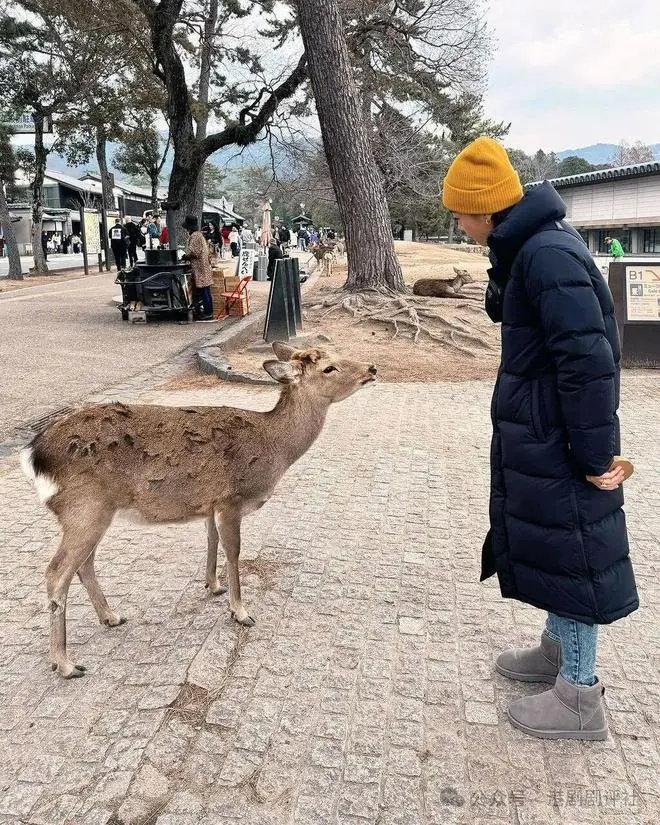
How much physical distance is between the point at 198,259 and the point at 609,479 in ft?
39.4

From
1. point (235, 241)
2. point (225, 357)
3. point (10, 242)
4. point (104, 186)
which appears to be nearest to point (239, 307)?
point (225, 357)

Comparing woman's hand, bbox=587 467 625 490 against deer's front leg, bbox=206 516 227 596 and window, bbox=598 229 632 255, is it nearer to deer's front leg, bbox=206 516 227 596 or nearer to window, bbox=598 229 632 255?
deer's front leg, bbox=206 516 227 596

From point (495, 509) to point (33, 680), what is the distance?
214 cm

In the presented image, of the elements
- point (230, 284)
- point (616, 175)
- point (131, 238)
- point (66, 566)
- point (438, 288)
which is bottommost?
point (66, 566)

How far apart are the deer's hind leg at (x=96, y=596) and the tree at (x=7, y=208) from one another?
26.6 m

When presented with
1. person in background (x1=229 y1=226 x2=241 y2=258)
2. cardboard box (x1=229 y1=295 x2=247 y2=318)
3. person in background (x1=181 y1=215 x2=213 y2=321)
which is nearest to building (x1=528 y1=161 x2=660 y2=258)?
person in background (x1=229 y1=226 x2=241 y2=258)

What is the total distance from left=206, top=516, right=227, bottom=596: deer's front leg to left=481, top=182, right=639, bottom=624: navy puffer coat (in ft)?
5.69

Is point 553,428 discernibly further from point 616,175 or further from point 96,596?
point 616,175

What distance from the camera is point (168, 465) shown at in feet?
11.3

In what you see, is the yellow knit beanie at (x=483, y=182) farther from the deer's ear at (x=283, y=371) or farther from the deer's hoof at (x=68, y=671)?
the deer's hoof at (x=68, y=671)

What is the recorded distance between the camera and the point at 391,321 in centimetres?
1273

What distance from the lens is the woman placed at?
237cm

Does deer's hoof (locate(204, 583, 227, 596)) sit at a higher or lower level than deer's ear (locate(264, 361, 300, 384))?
lower

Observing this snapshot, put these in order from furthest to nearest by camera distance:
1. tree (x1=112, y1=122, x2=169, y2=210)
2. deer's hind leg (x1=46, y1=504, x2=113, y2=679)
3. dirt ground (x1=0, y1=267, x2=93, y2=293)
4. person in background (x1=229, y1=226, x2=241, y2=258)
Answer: tree (x1=112, y1=122, x2=169, y2=210) → person in background (x1=229, y1=226, x2=241, y2=258) → dirt ground (x1=0, y1=267, x2=93, y2=293) → deer's hind leg (x1=46, y1=504, x2=113, y2=679)
